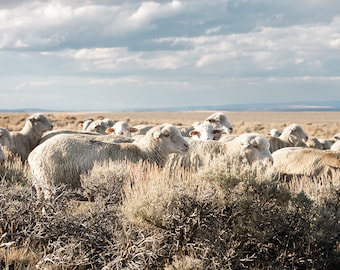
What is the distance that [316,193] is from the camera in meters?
8.17

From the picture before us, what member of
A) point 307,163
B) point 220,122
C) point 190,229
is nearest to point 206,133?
point 220,122

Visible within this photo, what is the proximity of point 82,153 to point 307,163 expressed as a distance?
459 centimetres

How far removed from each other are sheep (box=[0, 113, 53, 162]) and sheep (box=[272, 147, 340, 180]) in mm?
7434

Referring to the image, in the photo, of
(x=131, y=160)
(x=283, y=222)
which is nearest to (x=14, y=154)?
(x=131, y=160)

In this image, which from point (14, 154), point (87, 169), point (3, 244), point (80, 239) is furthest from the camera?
point (14, 154)

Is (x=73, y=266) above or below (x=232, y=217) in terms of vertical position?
below

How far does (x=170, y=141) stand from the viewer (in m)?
11.6

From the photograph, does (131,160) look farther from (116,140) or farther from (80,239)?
(80,239)

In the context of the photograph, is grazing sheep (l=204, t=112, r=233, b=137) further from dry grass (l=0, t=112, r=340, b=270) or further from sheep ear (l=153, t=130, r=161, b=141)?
dry grass (l=0, t=112, r=340, b=270)

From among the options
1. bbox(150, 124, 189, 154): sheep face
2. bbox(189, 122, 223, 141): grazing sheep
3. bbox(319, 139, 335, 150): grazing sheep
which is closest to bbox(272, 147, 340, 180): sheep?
bbox(150, 124, 189, 154): sheep face

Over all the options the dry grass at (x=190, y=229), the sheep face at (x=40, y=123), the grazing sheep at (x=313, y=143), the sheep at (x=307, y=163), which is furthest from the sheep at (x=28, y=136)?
the grazing sheep at (x=313, y=143)

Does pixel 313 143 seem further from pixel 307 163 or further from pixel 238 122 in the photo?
pixel 238 122

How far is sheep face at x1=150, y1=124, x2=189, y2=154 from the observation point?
11531mm

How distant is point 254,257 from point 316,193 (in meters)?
1.86
